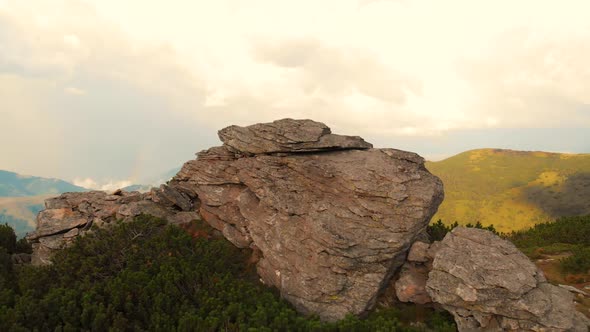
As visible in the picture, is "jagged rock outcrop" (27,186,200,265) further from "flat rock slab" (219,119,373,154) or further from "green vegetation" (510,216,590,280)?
"green vegetation" (510,216,590,280)

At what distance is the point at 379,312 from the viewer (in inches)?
1073

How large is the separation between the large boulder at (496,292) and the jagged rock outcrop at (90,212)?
2856 centimetres

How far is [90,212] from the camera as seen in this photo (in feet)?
134

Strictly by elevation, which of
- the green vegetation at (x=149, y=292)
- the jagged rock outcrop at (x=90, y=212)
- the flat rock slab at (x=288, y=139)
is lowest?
the green vegetation at (x=149, y=292)

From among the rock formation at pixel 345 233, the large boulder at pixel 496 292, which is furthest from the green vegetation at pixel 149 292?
the rock formation at pixel 345 233

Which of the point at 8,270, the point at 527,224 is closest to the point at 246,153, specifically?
the point at 8,270

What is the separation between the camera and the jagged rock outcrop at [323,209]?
93.7 ft

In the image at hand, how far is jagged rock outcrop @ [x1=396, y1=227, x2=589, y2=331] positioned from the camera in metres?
22.3

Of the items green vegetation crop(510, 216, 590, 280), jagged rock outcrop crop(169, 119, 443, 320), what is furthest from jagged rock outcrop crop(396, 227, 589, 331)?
green vegetation crop(510, 216, 590, 280)

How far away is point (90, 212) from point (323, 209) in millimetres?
30052

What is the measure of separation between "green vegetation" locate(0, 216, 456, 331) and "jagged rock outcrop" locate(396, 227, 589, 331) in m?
2.60

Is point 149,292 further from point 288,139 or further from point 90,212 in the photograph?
point 90,212

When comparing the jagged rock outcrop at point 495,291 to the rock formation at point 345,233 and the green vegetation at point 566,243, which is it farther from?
the green vegetation at point 566,243

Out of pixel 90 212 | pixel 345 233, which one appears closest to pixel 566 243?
pixel 345 233
